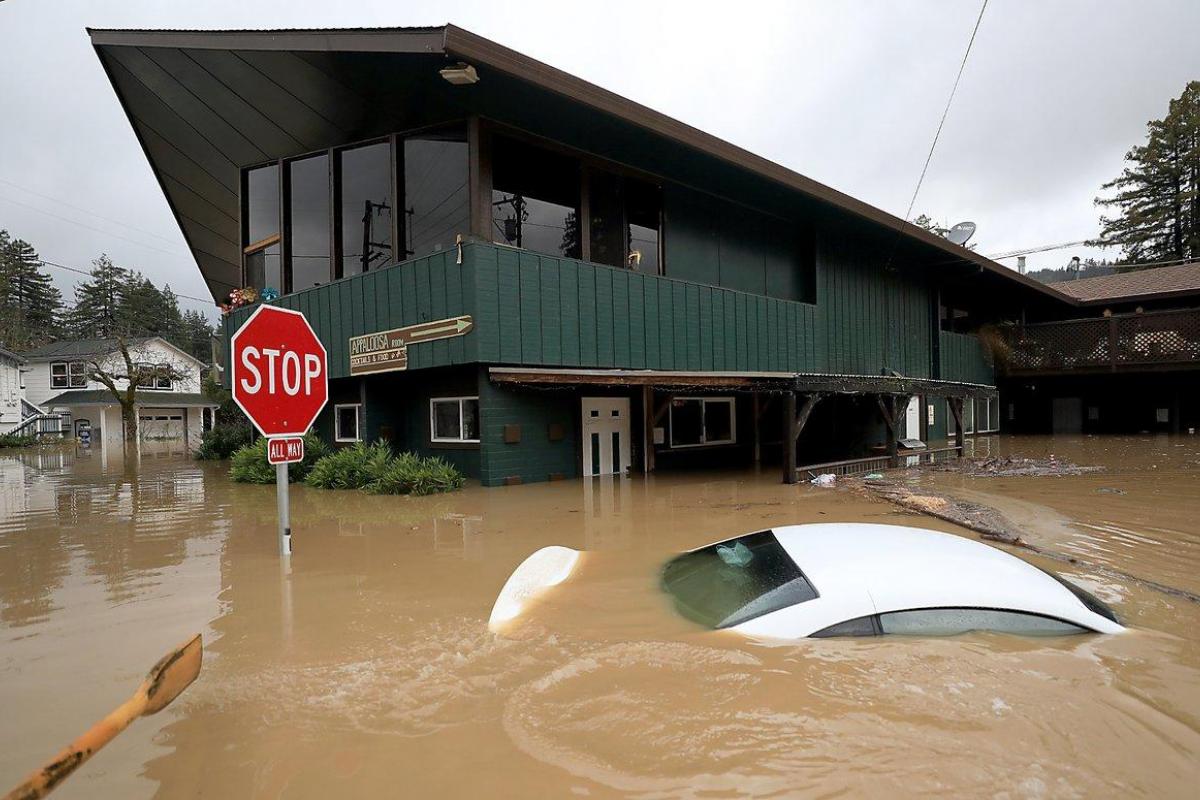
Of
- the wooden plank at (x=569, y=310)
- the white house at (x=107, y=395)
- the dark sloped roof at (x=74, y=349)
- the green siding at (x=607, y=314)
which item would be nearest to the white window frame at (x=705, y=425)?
the green siding at (x=607, y=314)

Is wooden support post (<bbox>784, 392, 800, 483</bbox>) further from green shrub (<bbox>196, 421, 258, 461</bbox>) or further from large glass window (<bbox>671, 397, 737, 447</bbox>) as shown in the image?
green shrub (<bbox>196, 421, 258, 461</bbox>)

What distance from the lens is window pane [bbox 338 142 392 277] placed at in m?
13.4

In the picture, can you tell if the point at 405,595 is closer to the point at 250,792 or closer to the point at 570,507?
the point at 250,792

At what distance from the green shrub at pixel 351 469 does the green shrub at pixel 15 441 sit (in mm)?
28542

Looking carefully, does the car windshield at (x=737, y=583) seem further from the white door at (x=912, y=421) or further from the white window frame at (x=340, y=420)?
the white door at (x=912, y=421)

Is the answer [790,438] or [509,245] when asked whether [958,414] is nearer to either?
[790,438]

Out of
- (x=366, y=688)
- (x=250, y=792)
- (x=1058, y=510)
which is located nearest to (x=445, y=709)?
(x=366, y=688)

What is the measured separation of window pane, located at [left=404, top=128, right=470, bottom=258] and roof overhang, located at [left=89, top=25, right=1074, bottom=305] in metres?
0.64

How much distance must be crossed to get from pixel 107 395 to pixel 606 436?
36.1 m

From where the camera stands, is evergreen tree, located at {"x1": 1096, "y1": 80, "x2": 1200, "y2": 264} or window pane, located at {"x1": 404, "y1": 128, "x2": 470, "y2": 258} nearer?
window pane, located at {"x1": 404, "y1": 128, "x2": 470, "y2": 258}

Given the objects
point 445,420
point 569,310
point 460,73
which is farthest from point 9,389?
point 460,73

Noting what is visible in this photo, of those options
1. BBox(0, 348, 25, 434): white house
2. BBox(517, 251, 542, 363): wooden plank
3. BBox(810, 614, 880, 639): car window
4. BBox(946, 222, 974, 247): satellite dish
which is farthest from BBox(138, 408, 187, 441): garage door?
BBox(810, 614, 880, 639): car window

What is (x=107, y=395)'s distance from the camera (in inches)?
1419

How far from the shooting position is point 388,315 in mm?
12781
